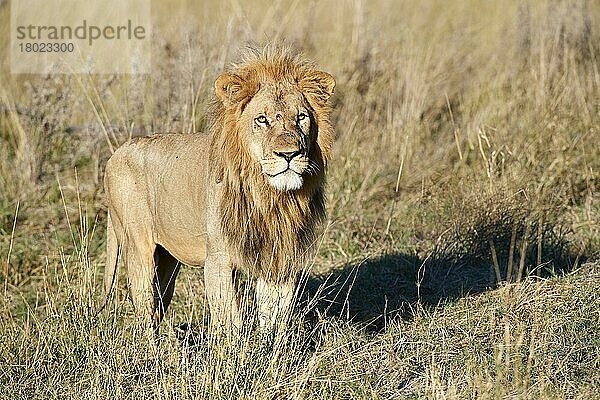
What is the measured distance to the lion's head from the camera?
13.2 feet

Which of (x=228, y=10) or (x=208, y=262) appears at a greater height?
(x=228, y=10)

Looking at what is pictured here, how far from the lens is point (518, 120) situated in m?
7.48

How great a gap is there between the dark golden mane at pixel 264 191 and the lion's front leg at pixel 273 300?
5 centimetres

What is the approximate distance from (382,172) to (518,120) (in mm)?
1126

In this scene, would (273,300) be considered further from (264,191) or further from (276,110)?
(276,110)

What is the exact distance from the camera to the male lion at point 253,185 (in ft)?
13.4

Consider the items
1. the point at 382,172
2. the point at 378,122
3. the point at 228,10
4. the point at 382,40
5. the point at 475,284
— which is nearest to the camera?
the point at 475,284

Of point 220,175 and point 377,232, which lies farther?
point 377,232

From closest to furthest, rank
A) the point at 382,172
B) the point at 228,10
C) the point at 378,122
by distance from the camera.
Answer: the point at 382,172
the point at 378,122
the point at 228,10

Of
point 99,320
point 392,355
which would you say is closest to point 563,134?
point 392,355

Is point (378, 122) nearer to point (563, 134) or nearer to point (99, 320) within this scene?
point (563, 134)

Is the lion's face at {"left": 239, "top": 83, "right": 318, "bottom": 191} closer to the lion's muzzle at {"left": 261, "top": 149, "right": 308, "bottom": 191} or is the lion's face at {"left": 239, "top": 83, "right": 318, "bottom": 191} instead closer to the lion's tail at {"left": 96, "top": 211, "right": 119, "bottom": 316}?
the lion's muzzle at {"left": 261, "top": 149, "right": 308, "bottom": 191}
